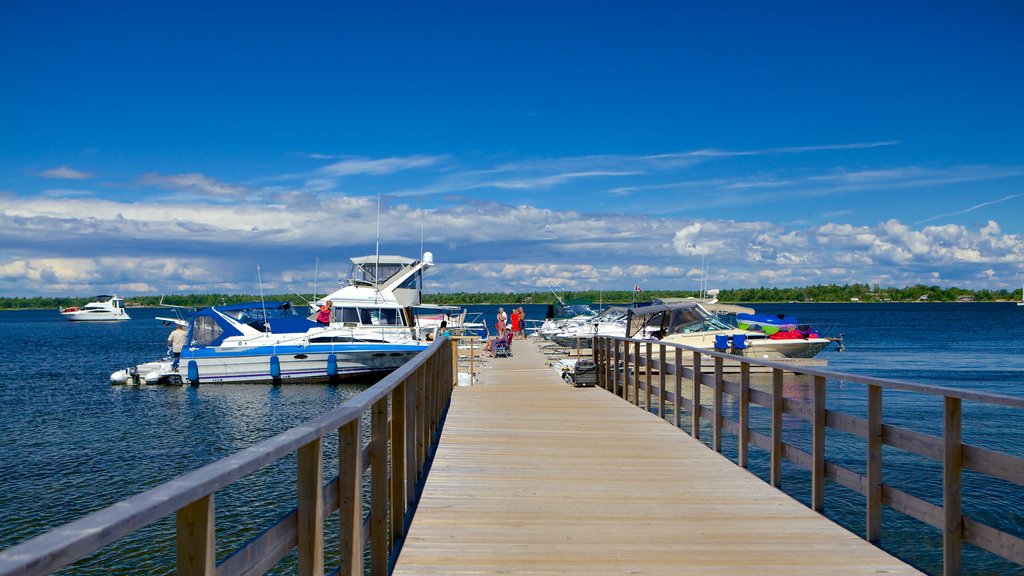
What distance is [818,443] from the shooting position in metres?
5.70

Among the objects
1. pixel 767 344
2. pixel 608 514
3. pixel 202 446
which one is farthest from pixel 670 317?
pixel 608 514

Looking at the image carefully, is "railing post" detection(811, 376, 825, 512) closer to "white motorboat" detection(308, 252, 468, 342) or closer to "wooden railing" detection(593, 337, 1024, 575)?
"wooden railing" detection(593, 337, 1024, 575)

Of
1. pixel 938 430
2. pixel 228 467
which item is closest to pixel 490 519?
pixel 228 467

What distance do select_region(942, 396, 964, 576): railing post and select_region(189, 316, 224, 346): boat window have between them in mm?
27911

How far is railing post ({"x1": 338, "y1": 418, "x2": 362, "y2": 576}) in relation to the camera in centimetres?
352

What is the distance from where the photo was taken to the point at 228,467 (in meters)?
2.23

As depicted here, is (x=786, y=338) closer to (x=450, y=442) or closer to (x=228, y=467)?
(x=450, y=442)

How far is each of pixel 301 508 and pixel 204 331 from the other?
28.6 metres

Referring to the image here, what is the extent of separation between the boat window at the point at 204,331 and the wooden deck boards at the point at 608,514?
73.5ft

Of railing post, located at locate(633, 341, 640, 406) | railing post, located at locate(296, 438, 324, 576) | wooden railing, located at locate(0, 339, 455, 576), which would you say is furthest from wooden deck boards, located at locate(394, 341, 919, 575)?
railing post, located at locate(633, 341, 640, 406)

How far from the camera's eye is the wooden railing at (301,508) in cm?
156

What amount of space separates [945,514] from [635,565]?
1.55m

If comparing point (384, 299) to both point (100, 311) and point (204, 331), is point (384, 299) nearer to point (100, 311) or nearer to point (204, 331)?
point (204, 331)

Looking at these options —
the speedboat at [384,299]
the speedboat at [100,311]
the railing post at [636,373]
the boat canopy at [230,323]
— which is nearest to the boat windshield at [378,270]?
the speedboat at [384,299]
